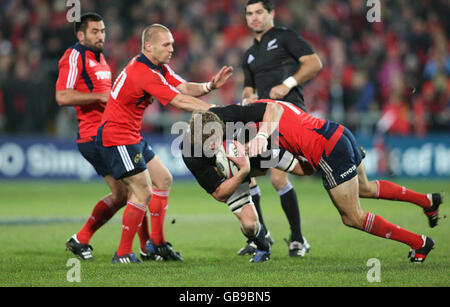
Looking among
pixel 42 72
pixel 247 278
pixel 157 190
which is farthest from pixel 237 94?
pixel 247 278

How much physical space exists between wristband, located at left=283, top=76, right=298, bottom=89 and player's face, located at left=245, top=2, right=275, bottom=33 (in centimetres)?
82

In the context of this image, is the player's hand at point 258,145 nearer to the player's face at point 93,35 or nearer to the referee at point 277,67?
the referee at point 277,67

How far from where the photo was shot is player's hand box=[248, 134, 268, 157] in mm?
5820

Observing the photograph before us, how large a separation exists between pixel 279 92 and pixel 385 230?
6.46 ft

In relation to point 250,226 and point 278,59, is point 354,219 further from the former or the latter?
point 278,59

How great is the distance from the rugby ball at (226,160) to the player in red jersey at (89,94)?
1547 mm

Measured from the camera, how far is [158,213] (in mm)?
7211

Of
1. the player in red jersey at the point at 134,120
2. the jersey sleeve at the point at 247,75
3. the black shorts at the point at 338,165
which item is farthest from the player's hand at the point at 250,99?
the black shorts at the point at 338,165

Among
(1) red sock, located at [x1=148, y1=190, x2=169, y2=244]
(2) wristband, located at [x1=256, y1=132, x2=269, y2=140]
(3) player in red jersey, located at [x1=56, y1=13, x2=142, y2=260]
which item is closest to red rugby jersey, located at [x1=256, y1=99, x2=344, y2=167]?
(2) wristband, located at [x1=256, y1=132, x2=269, y2=140]

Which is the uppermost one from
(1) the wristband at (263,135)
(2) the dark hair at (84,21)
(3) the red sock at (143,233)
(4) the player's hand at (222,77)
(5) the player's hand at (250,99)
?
(2) the dark hair at (84,21)

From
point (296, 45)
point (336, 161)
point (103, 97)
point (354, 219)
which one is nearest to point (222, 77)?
point (296, 45)

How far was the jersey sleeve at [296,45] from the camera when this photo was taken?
7620 mm
